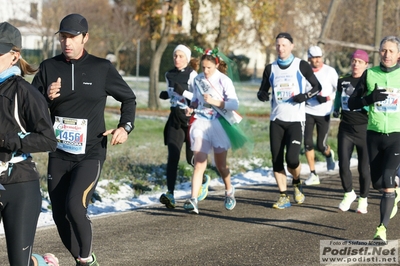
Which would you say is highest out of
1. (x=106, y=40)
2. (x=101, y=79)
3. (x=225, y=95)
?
(x=101, y=79)

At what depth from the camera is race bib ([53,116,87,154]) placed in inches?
254

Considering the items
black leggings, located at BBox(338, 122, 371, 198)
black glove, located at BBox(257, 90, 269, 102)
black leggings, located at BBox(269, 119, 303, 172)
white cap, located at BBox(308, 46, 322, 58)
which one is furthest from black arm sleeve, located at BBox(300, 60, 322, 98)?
white cap, located at BBox(308, 46, 322, 58)

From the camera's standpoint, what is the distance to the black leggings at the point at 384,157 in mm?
8438

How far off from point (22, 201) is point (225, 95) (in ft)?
17.9

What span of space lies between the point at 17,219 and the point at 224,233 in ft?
13.6

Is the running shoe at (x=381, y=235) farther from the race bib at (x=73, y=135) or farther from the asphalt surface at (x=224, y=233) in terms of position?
the race bib at (x=73, y=135)

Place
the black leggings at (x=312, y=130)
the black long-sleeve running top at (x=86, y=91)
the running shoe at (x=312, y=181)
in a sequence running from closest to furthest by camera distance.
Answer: the black long-sleeve running top at (x=86, y=91)
the running shoe at (x=312, y=181)
the black leggings at (x=312, y=130)

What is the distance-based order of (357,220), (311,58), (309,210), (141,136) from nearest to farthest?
(357,220), (309,210), (311,58), (141,136)

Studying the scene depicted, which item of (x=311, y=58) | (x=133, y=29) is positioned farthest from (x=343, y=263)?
(x=133, y=29)

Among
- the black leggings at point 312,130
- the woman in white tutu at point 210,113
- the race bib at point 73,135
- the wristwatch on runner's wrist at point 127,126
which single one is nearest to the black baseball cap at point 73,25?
the race bib at point 73,135

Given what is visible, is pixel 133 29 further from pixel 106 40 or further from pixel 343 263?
pixel 343 263

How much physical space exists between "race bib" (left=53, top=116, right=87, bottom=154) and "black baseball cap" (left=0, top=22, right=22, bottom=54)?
1268mm

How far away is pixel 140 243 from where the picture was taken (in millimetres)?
8391

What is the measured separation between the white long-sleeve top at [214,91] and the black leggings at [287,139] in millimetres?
787
